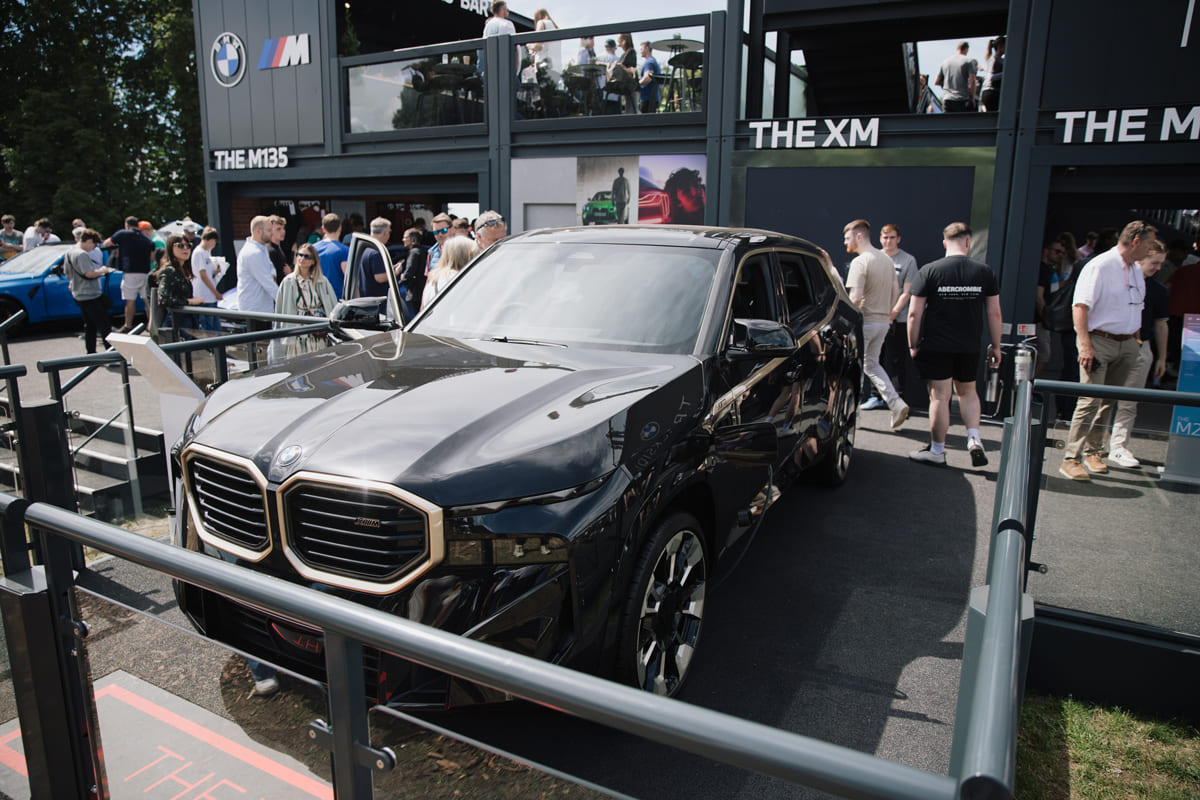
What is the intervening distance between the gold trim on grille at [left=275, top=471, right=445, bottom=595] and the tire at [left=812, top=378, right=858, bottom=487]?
3.94 metres

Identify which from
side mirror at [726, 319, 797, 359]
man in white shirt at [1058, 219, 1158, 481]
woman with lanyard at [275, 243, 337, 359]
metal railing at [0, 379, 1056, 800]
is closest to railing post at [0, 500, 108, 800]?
metal railing at [0, 379, 1056, 800]

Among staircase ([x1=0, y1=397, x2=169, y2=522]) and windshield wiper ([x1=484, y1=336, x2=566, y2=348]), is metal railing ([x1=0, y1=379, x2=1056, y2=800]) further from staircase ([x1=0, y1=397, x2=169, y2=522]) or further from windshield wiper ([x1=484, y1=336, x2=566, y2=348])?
staircase ([x1=0, y1=397, x2=169, y2=522])

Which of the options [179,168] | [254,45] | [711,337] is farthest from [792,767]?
[179,168]

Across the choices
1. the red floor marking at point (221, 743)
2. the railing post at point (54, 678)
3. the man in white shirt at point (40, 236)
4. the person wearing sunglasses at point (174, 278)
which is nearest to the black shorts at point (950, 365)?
the red floor marking at point (221, 743)

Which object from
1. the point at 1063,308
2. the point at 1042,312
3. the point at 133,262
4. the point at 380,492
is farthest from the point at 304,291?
the point at 1042,312

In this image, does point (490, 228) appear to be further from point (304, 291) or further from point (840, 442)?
point (840, 442)

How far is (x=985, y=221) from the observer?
9.14 m

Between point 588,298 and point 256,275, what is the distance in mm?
5973

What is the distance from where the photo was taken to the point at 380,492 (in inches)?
100

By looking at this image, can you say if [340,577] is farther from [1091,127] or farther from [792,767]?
[1091,127]

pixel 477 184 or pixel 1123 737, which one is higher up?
→ pixel 477 184

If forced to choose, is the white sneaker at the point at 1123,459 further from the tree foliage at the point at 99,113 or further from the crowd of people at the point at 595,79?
the tree foliage at the point at 99,113

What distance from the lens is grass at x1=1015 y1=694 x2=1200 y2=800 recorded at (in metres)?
2.99

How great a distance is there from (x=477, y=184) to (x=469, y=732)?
1143 cm
